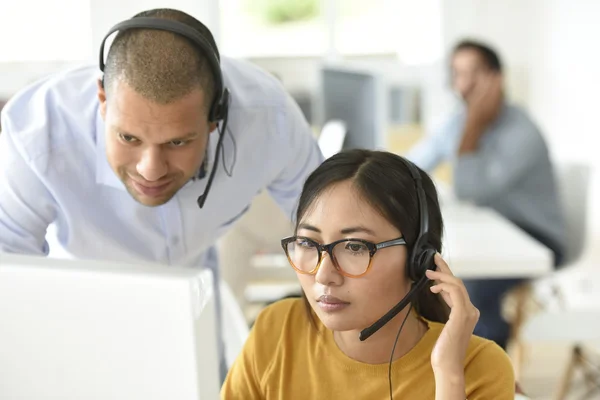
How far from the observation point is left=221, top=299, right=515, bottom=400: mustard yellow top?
1.00 meters

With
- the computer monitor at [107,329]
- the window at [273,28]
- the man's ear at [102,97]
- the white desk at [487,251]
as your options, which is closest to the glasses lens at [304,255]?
the man's ear at [102,97]

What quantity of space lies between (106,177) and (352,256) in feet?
1.82

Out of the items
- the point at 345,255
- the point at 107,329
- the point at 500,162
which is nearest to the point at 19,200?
the point at 345,255

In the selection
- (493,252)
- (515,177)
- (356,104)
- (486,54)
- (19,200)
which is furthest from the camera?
(486,54)

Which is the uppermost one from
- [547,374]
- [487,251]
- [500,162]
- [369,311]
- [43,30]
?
[43,30]

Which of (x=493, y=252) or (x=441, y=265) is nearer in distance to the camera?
(x=441, y=265)

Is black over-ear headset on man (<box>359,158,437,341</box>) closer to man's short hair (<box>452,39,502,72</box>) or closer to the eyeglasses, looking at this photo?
the eyeglasses

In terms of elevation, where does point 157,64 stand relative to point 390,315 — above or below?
above

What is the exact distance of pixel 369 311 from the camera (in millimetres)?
982

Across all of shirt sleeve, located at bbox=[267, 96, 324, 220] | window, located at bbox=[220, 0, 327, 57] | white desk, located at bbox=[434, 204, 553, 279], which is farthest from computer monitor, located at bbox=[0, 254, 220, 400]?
window, located at bbox=[220, 0, 327, 57]

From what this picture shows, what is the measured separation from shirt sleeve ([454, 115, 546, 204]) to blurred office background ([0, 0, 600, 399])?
Result: 0.33 metres

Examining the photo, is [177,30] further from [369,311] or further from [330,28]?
[330,28]

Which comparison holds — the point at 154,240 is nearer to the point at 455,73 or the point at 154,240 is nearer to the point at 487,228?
the point at 487,228

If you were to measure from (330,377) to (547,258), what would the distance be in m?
1.44
